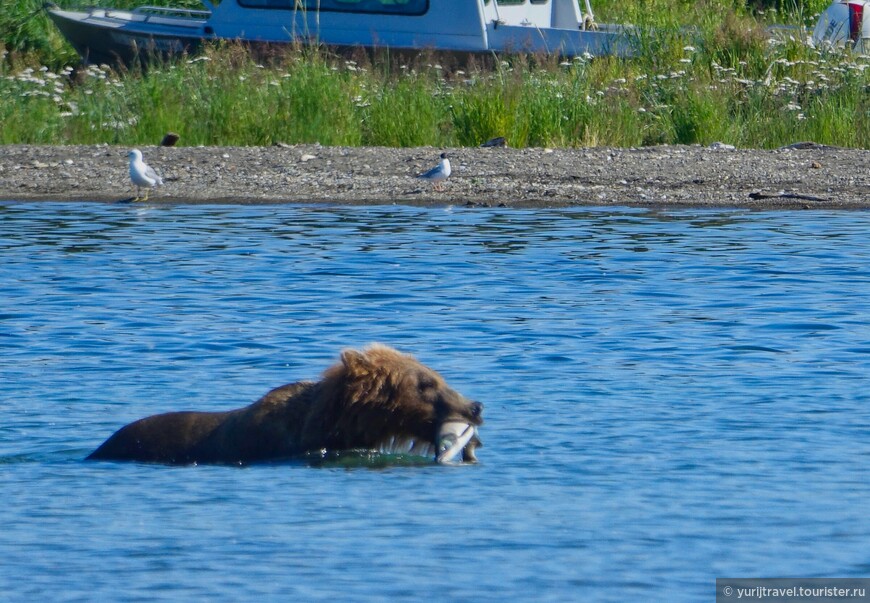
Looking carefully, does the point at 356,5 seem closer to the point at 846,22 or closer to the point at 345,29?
the point at 345,29

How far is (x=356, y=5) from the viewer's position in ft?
75.0

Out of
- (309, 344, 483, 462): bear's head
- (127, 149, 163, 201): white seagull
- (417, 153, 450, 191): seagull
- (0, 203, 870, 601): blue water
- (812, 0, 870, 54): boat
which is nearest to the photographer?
(0, 203, 870, 601): blue water

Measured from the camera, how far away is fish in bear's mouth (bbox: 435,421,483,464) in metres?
7.04

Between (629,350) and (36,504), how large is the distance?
13.9 feet

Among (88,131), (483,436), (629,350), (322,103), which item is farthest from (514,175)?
(483,436)

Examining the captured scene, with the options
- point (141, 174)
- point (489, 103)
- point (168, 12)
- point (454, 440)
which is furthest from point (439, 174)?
point (168, 12)

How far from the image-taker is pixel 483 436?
7855 millimetres

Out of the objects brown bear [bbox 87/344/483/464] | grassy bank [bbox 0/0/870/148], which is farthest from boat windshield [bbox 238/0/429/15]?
brown bear [bbox 87/344/483/464]

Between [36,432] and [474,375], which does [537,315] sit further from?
[36,432]

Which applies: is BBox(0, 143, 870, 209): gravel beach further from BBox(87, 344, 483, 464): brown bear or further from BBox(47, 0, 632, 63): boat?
BBox(87, 344, 483, 464): brown bear

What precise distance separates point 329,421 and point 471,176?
10.7m

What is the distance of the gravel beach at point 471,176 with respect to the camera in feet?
54.9

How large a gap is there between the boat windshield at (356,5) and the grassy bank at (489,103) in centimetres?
204

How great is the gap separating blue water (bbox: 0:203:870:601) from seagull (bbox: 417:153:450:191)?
1362 mm
